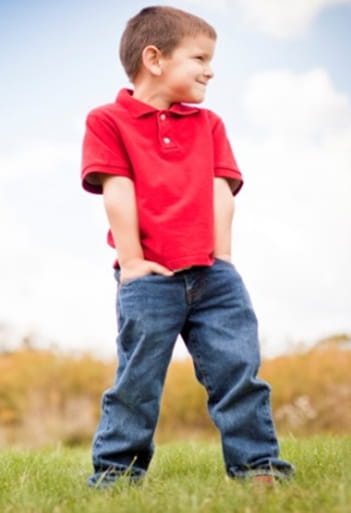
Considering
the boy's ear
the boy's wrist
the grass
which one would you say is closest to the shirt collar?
the boy's ear

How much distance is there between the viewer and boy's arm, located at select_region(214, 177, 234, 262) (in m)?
3.44

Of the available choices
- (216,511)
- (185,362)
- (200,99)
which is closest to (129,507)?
(216,511)

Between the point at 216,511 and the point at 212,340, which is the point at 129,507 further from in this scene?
the point at 212,340

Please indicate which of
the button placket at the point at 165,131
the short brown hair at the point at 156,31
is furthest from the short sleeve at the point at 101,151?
the short brown hair at the point at 156,31

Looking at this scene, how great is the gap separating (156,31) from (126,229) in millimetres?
759

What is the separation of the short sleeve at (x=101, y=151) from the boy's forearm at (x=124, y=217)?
45 millimetres

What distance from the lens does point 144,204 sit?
10.9 feet

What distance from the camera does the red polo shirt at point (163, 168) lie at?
3318 millimetres

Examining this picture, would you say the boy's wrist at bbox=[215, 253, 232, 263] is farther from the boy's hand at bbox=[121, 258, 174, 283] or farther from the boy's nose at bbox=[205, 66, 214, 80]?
the boy's nose at bbox=[205, 66, 214, 80]

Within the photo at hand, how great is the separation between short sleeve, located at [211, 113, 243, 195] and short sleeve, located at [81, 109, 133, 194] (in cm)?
36

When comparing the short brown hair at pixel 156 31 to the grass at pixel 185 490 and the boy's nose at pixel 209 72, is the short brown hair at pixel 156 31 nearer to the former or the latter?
the boy's nose at pixel 209 72

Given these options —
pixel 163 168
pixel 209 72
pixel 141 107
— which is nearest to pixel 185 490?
pixel 163 168

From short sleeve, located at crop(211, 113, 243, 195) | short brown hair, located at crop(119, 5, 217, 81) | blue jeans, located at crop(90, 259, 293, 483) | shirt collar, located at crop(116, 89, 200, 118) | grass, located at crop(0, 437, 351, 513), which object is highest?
short brown hair, located at crop(119, 5, 217, 81)

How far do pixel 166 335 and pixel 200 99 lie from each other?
34.9 inches
